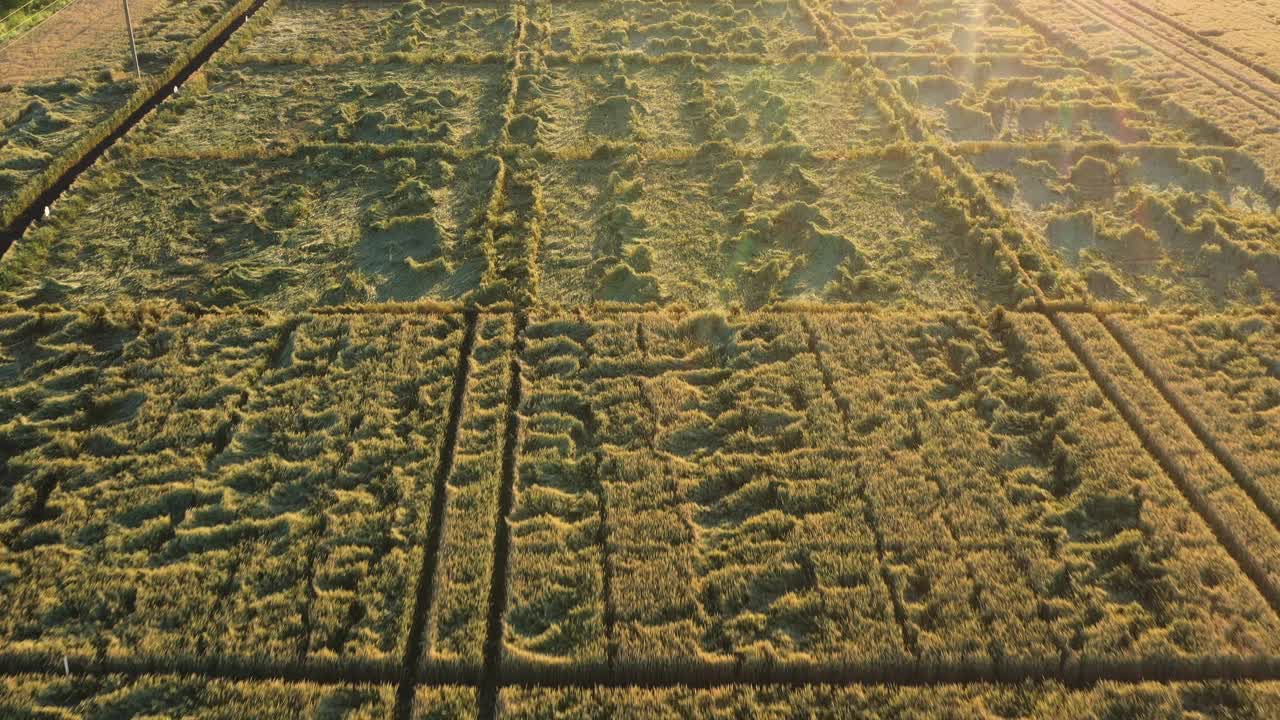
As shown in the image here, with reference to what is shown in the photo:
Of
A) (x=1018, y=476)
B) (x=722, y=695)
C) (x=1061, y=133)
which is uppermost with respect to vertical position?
(x=1061, y=133)

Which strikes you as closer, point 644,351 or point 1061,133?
point 644,351

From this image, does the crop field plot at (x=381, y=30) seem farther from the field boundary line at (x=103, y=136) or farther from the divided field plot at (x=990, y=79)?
the divided field plot at (x=990, y=79)

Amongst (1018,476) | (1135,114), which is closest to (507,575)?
(1018,476)

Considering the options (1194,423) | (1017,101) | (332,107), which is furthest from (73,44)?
(1194,423)

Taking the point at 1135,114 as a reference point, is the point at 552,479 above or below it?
below

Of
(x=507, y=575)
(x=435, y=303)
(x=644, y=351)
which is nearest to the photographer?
(x=507, y=575)

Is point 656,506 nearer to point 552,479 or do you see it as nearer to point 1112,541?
point 552,479

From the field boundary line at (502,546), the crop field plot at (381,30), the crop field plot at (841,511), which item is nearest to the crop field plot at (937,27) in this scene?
the crop field plot at (381,30)

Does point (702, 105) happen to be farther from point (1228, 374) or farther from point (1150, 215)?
point (1228, 374)
